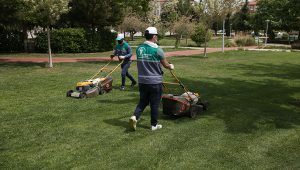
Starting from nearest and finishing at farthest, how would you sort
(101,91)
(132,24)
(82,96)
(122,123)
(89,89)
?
(122,123) < (82,96) < (89,89) < (101,91) < (132,24)

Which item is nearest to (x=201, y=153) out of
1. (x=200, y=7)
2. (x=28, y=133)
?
(x=28, y=133)

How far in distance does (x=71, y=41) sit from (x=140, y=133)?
21.9 m

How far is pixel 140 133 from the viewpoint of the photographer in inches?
281

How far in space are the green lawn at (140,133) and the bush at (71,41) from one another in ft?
52.1

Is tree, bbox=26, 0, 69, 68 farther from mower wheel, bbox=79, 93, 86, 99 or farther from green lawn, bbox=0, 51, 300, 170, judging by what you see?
mower wheel, bbox=79, 93, 86, 99

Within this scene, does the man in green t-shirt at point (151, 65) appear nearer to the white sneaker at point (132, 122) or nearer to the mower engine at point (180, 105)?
the white sneaker at point (132, 122)

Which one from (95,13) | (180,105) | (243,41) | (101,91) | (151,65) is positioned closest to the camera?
(151,65)

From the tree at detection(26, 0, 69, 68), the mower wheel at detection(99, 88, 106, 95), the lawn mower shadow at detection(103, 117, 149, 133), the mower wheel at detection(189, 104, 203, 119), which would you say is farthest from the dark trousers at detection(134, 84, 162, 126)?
the tree at detection(26, 0, 69, 68)

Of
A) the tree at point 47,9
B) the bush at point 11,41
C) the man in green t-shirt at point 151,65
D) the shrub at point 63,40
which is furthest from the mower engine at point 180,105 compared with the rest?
the bush at point 11,41

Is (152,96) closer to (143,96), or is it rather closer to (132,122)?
(143,96)

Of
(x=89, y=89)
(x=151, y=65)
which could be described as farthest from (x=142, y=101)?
(x=89, y=89)

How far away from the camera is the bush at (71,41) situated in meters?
27.5

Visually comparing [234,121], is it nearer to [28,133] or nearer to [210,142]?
[210,142]

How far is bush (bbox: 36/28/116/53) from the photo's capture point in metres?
27.5
